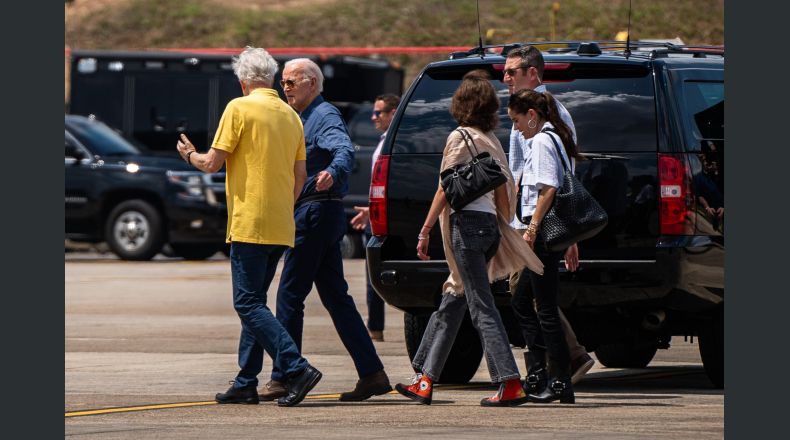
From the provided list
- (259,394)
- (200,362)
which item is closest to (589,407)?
(259,394)

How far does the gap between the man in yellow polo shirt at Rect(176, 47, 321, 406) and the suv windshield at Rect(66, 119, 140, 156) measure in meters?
14.0

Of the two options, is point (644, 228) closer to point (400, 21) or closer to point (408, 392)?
point (408, 392)

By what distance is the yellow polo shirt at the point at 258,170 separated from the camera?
8.87m

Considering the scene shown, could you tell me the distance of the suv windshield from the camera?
22.7m

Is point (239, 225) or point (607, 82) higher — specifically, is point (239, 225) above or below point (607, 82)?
below

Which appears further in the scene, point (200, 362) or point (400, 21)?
point (400, 21)

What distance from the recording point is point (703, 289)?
935 centimetres

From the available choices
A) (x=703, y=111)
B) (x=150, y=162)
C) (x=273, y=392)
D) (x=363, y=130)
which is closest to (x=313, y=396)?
(x=273, y=392)

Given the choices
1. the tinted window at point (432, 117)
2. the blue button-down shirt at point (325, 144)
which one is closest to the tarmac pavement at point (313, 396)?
the blue button-down shirt at point (325, 144)

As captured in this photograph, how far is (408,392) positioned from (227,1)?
50135 millimetres

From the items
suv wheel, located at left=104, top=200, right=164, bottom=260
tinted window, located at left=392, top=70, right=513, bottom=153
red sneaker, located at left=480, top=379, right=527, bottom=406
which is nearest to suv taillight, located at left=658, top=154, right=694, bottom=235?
tinted window, located at left=392, top=70, right=513, bottom=153

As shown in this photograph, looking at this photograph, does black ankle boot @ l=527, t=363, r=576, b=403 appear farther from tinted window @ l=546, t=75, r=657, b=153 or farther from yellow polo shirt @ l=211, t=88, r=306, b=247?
yellow polo shirt @ l=211, t=88, r=306, b=247

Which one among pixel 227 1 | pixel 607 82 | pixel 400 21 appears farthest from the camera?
pixel 227 1

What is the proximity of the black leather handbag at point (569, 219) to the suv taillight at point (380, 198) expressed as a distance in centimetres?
115
